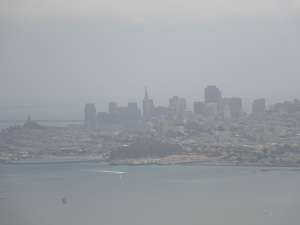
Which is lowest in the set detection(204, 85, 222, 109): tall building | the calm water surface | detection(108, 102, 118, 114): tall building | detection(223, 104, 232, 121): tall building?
the calm water surface

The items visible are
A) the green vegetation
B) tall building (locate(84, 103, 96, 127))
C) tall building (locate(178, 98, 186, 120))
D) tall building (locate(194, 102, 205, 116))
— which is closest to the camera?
the green vegetation

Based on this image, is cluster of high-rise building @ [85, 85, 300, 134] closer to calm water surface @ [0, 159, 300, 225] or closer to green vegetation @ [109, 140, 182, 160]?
green vegetation @ [109, 140, 182, 160]

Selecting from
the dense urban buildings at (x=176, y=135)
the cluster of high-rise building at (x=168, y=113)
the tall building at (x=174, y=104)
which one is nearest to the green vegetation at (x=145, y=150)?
the dense urban buildings at (x=176, y=135)

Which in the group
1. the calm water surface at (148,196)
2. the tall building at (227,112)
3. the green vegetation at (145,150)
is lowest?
the calm water surface at (148,196)

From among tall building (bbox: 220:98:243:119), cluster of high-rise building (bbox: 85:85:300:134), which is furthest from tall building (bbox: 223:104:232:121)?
tall building (bbox: 220:98:243:119)

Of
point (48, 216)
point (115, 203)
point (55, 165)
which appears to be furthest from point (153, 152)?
point (48, 216)

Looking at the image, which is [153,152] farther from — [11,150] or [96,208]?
[96,208]

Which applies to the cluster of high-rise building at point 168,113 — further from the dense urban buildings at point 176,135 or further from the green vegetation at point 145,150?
the green vegetation at point 145,150
